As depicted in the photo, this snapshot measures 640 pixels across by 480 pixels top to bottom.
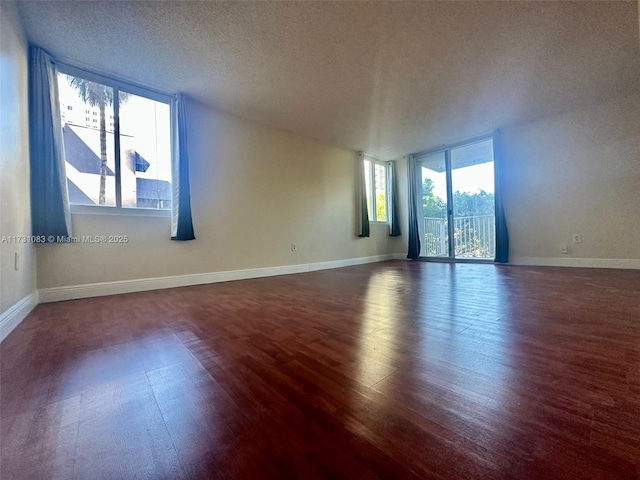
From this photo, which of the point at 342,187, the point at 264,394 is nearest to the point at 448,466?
the point at 264,394

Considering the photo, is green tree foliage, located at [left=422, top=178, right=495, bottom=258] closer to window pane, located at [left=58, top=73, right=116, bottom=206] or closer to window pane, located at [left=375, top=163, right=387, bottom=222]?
window pane, located at [left=375, top=163, right=387, bottom=222]

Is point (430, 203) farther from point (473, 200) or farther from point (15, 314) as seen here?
point (15, 314)

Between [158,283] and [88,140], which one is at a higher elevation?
[88,140]

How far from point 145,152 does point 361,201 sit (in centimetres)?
387

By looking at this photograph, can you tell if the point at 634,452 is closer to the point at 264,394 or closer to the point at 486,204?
the point at 264,394

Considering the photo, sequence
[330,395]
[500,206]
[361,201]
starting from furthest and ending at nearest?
1. [361,201]
2. [500,206]
3. [330,395]

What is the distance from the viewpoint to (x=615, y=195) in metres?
3.66

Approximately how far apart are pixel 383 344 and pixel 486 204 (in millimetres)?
4905

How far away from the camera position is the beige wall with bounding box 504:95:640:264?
3576mm

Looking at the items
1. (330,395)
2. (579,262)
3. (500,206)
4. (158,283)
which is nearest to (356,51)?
(330,395)

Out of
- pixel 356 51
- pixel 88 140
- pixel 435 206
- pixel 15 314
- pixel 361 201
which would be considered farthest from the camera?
Answer: pixel 435 206

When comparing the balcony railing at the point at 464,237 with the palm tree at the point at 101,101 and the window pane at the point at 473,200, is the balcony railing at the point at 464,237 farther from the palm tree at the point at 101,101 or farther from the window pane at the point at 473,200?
the palm tree at the point at 101,101

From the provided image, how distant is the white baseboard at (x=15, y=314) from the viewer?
4.95 feet

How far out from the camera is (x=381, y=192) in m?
6.29
